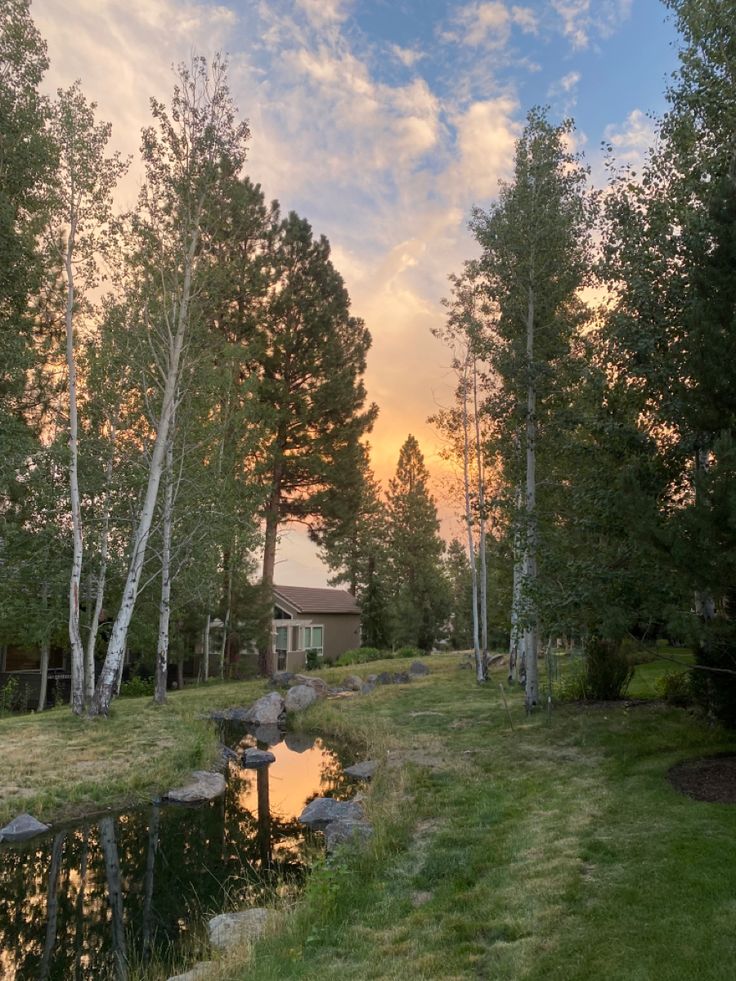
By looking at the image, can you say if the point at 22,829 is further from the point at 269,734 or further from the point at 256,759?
the point at 269,734

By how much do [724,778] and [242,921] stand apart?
5.92 metres

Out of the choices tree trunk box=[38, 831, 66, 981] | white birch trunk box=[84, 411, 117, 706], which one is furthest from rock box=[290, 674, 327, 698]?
tree trunk box=[38, 831, 66, 981]

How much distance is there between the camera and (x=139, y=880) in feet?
25.7

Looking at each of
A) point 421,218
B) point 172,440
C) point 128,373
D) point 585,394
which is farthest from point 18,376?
point 585,394

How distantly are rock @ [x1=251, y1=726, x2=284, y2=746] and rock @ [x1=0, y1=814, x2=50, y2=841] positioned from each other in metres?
7.77

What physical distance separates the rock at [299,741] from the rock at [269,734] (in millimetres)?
235

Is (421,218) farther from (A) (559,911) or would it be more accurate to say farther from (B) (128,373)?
(A) (559,911)

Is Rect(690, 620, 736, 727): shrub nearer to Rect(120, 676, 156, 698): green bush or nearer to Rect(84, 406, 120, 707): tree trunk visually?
Rect(84, 406, 120, 707): tree trunk

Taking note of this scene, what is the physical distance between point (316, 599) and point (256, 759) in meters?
27.0

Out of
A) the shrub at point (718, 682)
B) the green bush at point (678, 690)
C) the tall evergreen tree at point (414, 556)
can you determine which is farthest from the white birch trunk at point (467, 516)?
the tall evergreen tree at point (414, 556)

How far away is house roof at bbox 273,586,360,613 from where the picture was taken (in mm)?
37625

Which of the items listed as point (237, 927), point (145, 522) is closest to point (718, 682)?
point (237, 927)

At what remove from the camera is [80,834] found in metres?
9.06

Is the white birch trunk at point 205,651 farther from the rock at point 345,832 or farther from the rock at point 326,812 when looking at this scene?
the rock at point 345,832
